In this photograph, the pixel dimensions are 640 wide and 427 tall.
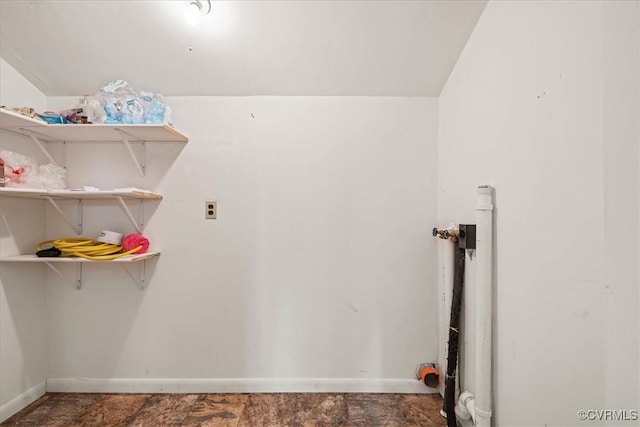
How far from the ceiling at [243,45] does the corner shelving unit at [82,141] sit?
0.30 metres

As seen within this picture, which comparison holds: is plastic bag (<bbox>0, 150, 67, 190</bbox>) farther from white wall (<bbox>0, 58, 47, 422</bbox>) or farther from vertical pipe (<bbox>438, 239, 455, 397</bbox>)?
vertical pipe (<bbox>438, 239, 455, 397</bbox>)

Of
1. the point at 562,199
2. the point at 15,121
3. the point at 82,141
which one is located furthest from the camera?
the point at 82,141

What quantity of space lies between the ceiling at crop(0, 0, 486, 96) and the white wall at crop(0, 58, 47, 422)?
14 centimetres

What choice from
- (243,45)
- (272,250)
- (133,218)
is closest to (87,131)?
(133,218)

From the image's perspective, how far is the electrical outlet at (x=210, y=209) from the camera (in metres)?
1.69

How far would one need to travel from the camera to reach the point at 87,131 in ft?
4.93

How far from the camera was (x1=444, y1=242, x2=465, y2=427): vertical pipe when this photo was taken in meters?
1.35

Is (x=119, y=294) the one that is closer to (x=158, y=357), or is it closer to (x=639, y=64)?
(x=158, y=357)

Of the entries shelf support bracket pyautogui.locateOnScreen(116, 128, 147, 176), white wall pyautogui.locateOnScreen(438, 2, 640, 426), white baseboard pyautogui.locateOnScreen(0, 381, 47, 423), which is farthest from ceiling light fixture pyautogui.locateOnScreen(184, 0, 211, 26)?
Result: white baseboard pyautogui.locateOnScreen(0, 381, 47, 423)

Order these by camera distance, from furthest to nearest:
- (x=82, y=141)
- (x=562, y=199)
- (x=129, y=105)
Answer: (x=82, y=141) < (x=129, y=105) < (x=562, y=199)

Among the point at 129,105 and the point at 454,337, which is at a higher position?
the point at 129,105

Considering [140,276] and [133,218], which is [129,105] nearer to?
[133,218]

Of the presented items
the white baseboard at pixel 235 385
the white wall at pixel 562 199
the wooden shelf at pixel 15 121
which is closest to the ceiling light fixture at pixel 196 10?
the wooden shelf at pixel 15 121

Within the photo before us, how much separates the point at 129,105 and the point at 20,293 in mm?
1247
